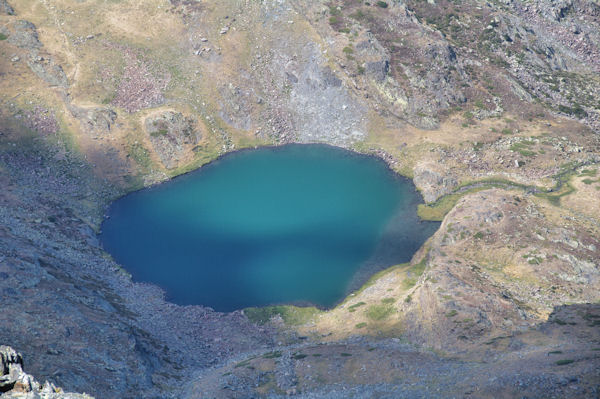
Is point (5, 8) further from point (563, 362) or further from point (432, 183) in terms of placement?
point (563, 362)

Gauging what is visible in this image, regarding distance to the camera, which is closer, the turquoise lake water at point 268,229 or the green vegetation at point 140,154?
the turquoise lake water at point 268,229

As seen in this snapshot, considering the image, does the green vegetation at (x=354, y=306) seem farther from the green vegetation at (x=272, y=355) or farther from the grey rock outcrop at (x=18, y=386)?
the grey rock outcrop at (x=18, y=386)

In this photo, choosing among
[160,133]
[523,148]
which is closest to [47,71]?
[160,133]

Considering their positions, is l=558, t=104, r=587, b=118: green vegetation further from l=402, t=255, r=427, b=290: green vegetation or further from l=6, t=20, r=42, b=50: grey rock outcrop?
l=6, t=20, r=42, b=50: grey rock outcrop

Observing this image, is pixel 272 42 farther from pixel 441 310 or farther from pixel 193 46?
pixel 441 310

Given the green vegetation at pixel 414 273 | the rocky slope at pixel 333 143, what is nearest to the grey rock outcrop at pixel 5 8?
the rocky slope at pixel 333 143

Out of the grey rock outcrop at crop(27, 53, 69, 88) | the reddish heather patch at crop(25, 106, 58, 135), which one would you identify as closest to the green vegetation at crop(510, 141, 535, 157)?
the reddish heather patch at crop(25, 106, 58, 135)
